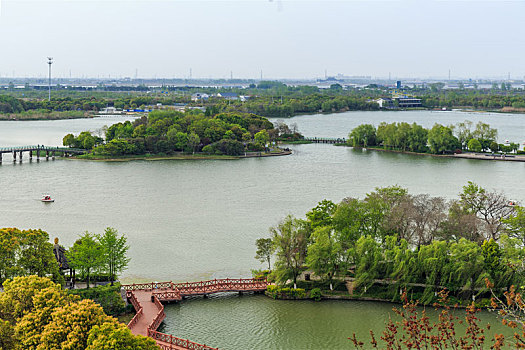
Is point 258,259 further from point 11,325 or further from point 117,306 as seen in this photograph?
point 11,325

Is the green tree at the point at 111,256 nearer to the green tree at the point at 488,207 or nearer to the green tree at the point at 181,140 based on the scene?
the green tree at the point at 488,207

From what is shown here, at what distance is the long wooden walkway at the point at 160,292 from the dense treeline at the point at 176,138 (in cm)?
1831

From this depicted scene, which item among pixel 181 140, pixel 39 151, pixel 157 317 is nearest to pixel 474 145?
pixel 181 140

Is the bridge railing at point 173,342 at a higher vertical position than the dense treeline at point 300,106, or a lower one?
lower

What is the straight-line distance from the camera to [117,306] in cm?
1071

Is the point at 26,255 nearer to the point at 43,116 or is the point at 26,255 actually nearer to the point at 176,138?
the point at 176,138

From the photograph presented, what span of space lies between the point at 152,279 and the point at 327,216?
12.4ft

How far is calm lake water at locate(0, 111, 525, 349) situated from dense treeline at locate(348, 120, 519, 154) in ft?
4.51

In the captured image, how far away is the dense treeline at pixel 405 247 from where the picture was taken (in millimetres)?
11398

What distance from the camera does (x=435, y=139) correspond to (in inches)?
1231

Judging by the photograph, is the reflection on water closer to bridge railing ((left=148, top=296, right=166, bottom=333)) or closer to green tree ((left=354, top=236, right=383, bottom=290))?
bridge railing ((left=148, top=296, right=166, bottom=333))

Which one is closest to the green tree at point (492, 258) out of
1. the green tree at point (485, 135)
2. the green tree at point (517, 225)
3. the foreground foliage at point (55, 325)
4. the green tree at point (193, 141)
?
the green tree at point (517, 225)

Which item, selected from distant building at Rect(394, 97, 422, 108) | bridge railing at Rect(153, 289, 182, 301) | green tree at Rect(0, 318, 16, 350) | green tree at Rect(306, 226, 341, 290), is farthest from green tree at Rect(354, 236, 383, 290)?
distant building at Rect(394, 97, 422, 108)

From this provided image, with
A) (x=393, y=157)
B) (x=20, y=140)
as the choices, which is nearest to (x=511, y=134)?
(x=393, y=157)
